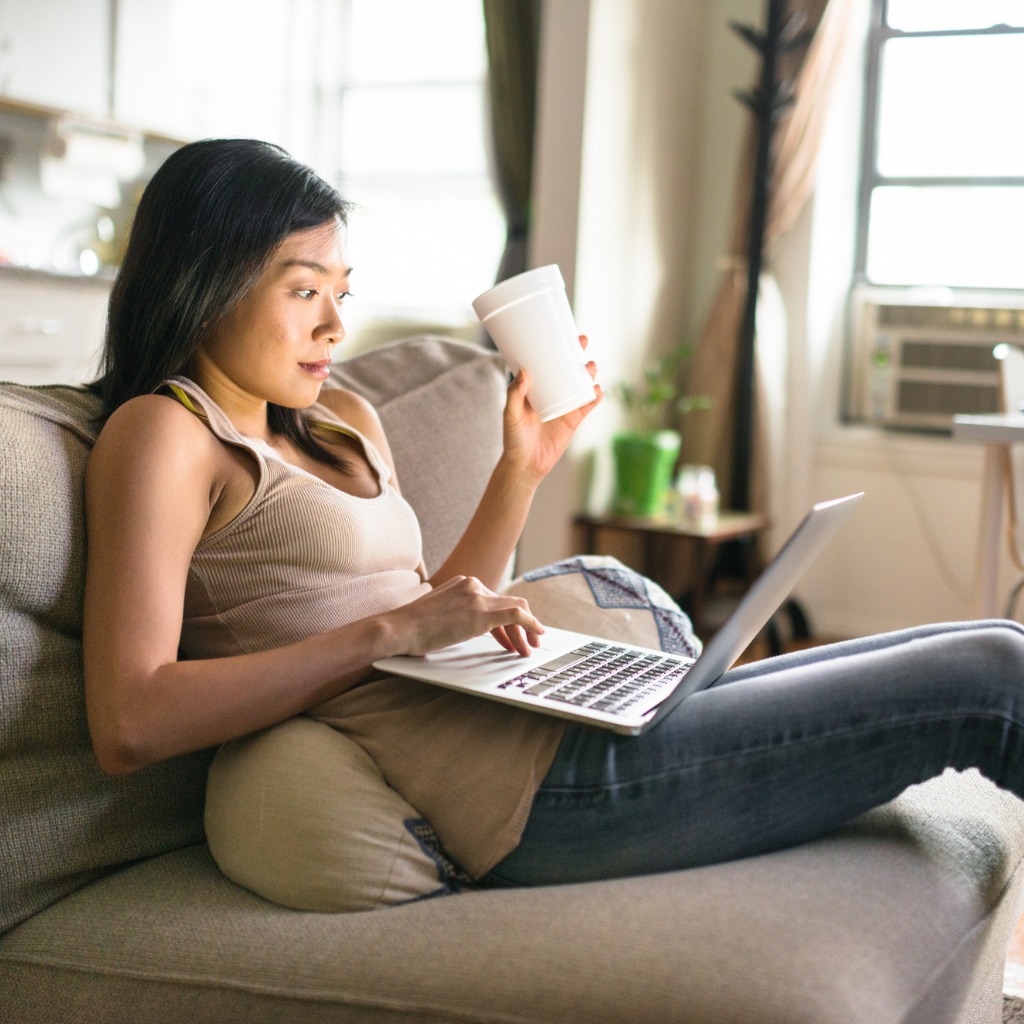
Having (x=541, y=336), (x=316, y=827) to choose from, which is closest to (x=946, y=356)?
(x=541, y=336)

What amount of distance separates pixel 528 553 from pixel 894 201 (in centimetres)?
179

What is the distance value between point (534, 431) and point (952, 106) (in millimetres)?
3162

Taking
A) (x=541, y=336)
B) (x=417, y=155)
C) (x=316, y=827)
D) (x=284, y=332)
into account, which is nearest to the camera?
(x=316, y=827)

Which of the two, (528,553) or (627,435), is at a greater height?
(627,435)

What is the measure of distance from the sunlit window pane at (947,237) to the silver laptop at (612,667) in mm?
3270

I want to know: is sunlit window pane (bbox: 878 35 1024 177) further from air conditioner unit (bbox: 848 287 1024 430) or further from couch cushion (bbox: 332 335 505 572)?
couch cushion (bbox: 332 335 505 572)

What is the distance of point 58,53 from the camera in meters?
4.23

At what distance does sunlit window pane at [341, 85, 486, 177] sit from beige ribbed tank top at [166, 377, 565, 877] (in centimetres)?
374

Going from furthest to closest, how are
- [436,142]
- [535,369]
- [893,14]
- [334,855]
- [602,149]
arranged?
[436,142], [893,14], [602,149], [535,369], [334,855]

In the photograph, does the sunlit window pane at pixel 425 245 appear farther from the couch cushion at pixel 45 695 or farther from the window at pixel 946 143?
the couch cushion at pixel 45 695

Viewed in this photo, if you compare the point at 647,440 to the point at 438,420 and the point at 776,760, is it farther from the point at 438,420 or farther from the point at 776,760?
the point at 776,760

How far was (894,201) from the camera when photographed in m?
4.25

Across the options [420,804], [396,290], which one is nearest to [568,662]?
[420,804]

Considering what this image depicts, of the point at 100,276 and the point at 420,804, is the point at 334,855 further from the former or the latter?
the point at 100,276
